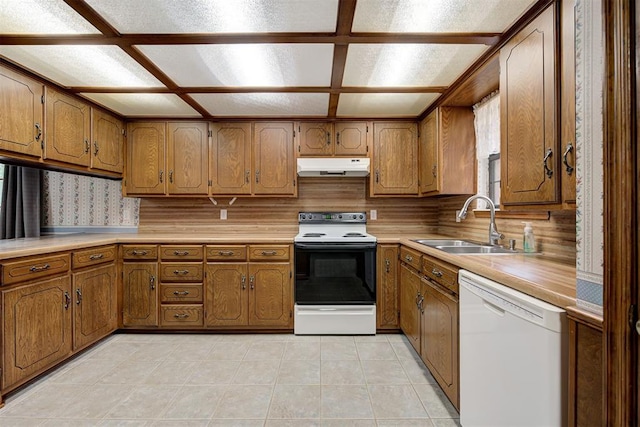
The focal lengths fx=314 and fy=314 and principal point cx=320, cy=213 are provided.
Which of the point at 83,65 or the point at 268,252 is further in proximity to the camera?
the point at 268,252

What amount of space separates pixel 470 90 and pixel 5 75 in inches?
125

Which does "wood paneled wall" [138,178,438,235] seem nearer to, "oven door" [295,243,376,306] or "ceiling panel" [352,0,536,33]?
"oven door" [295,243,376,306]

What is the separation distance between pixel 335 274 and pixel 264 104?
1656 mm

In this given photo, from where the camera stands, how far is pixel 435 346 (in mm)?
1969

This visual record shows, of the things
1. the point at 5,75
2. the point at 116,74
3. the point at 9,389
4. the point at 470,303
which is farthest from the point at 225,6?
the point at 9,389

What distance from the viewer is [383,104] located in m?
2.83

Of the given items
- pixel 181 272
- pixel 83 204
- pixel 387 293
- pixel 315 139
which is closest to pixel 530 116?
pixel 387 293

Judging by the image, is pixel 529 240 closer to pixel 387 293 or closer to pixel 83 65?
pixel 387 293

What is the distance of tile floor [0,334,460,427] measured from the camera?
1.71 meters

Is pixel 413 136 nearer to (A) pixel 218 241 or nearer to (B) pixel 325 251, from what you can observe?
Answer: (B) pixel 325 251

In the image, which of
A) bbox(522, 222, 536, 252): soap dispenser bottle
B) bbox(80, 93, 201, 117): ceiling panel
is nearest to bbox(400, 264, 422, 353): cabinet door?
bbox(522, 222, 536, 252): soap dispenser bottle

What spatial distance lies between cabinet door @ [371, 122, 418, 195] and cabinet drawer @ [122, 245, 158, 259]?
218 cm

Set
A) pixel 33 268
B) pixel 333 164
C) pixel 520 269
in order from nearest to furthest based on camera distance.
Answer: pixel 520 269
pixel 33 268
pixel 333 164

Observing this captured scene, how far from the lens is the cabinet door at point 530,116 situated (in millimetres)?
1369
